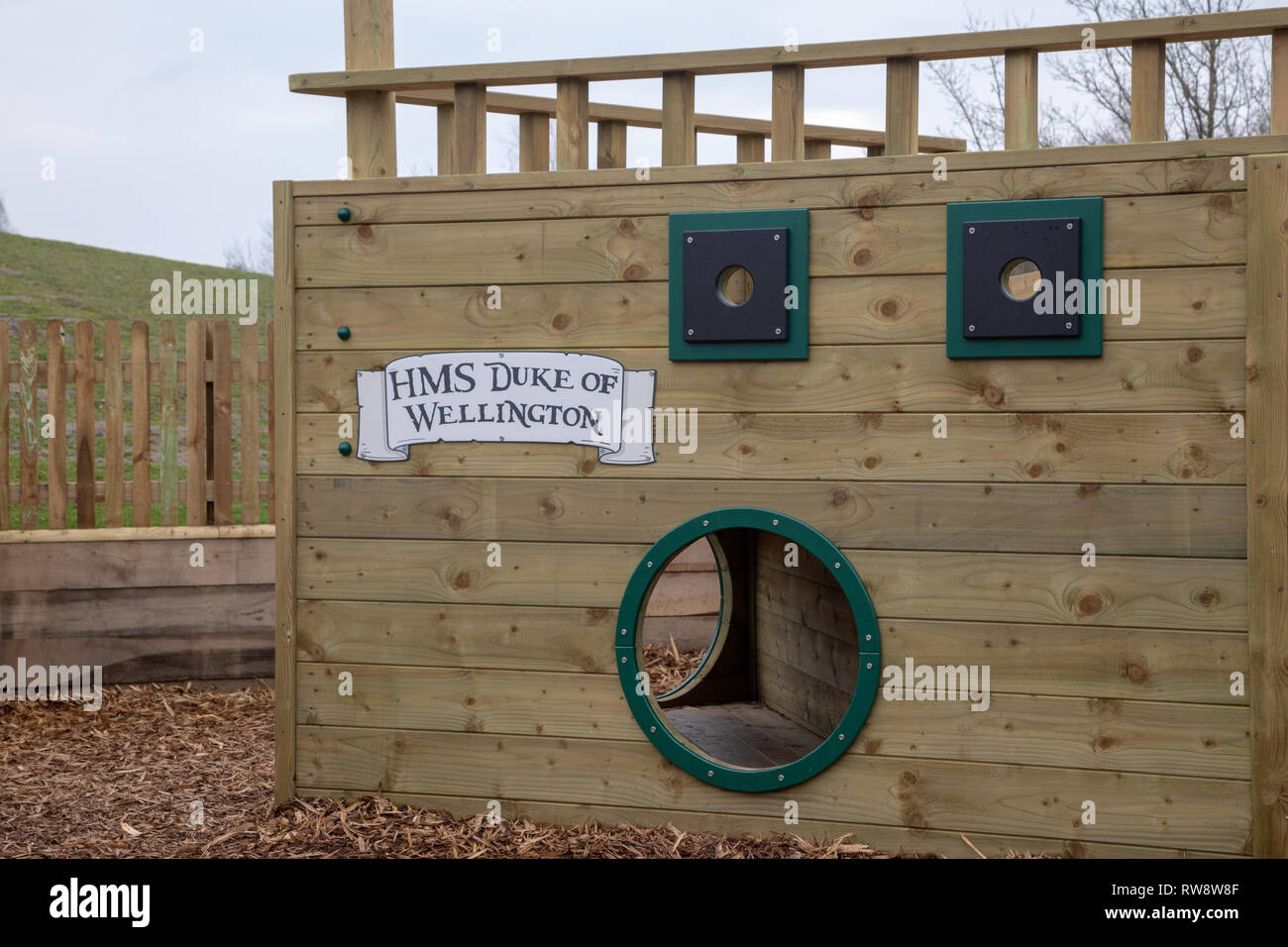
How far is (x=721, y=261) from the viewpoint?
378 centimetres

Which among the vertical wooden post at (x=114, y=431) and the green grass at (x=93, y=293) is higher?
the green grass at (x=93, y=293)

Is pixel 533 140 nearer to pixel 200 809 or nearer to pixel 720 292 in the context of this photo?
pixel 720 292

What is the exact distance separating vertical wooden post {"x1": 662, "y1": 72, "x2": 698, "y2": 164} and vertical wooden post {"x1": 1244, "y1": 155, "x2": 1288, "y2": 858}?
1.79 metres

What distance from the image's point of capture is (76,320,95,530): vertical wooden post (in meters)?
6.19

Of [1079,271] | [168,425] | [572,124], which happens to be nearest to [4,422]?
[168,425]

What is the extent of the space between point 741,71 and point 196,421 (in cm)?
394

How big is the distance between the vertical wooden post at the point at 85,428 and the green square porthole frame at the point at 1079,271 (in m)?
4.77

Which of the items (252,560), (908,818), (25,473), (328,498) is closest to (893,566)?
(908,818)

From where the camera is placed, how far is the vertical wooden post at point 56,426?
612cm

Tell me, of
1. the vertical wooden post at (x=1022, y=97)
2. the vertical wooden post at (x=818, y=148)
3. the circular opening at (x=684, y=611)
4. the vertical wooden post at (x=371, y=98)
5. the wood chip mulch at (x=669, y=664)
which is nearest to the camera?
the vertical wooden post at (x=1022, y=97)

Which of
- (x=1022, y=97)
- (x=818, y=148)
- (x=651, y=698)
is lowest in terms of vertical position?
(x=651, y=698)

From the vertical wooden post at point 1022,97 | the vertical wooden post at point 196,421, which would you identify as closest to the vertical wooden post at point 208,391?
the vertical wooden post at point 196,421

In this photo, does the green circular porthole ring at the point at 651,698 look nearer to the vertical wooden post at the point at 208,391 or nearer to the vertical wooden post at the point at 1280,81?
the vertical wooden post at the point at 1280,81

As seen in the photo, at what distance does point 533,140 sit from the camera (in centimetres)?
493
